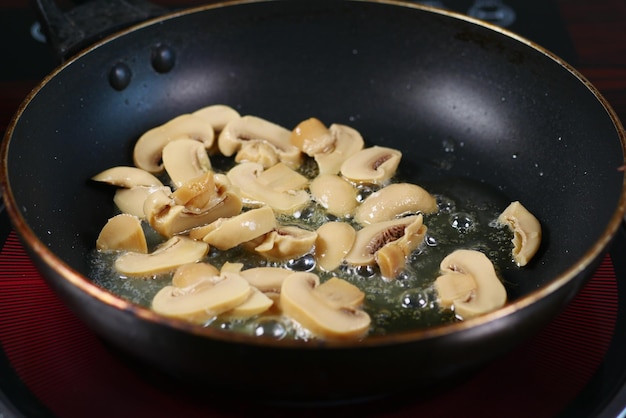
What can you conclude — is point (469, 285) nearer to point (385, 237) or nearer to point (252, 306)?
point (385, 237)

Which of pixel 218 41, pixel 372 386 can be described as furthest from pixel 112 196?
pixel 372 386

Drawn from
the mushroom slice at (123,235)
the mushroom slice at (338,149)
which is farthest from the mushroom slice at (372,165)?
the mushroom slice at (123,235)

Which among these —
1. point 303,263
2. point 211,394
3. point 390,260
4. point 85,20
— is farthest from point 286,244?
point 85,20

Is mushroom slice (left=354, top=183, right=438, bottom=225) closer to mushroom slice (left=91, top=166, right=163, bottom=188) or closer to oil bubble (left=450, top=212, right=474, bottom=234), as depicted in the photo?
oil bubble (left=450, top=212, right=474, bottom=234)

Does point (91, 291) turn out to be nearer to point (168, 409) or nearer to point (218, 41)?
point (168, 409)

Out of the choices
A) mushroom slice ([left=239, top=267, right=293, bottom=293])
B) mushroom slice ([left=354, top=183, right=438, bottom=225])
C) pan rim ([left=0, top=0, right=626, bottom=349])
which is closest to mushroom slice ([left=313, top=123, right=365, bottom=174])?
mushroom slice ([left=354, top=183, right=438, bottom=225])
